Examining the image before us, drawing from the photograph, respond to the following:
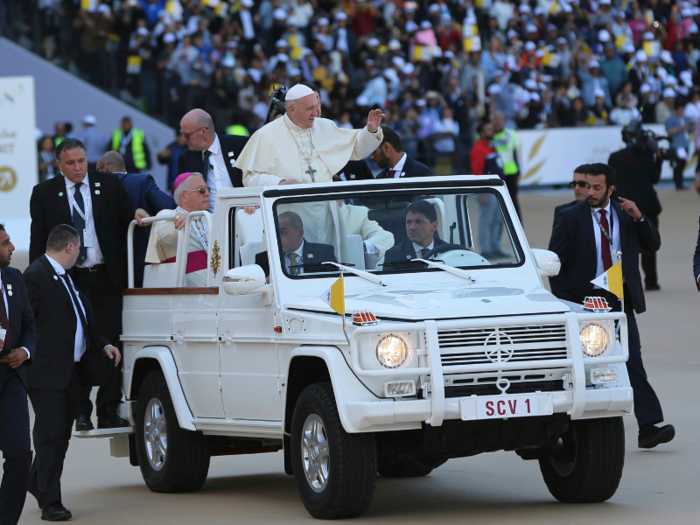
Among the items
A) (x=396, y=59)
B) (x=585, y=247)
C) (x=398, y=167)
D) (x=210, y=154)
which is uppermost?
(x=396, y=59)

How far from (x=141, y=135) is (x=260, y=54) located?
4156mm

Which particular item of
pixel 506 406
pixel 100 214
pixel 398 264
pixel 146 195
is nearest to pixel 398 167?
pixel 146 195

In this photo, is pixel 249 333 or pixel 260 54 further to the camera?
pixel 260 54

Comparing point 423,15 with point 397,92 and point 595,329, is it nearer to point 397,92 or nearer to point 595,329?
point 397,92

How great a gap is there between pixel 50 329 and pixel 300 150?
2.38 metres

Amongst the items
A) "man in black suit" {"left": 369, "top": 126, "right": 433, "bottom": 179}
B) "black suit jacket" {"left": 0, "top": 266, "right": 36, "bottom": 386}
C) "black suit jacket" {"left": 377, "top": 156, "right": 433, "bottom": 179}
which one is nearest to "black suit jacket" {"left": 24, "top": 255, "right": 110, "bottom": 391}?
"black suit jacket" {"left": 0, "top": 266, "right": 36, "bottom": 386}

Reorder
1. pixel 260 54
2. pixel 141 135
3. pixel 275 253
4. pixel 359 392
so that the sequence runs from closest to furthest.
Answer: pixel 359 392 → pixel 275 253 → pixel 141 135 → pixel 260 54

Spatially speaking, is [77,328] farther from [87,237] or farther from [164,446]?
[87,237]

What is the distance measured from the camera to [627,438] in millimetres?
10703

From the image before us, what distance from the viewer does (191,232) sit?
31.2ft

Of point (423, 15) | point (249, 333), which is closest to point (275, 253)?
point (249, 333)

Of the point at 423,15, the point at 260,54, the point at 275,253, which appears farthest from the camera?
the point at 423,15

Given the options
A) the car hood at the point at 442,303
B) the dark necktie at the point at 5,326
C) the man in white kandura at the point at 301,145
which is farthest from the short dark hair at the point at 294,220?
the dark necktie at the point at 5,326

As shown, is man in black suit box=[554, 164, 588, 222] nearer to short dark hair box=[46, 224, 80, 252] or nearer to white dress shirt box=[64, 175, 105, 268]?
white dress shirt box=[64, 175, 105, 268]
